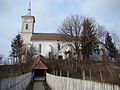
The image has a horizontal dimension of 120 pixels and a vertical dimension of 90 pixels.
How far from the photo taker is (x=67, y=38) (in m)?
43.4

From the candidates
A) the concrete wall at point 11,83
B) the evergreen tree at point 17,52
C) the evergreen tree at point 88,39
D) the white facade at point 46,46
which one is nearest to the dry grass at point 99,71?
the concrete wall at point 11,83

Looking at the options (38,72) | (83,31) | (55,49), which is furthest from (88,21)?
(55,49)

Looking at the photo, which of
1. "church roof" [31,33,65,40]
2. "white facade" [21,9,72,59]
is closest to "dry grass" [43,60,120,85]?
"white facade" [21,9,72,59]

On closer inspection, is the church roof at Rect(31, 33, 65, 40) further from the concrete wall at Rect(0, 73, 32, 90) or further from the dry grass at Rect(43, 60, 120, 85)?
the concrete wall at Rect(0, 73, 32, 90)

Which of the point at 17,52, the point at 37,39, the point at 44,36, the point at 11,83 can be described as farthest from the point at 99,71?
the point at 44,36

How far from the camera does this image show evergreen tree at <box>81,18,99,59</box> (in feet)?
127

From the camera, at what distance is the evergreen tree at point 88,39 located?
38.6 meters

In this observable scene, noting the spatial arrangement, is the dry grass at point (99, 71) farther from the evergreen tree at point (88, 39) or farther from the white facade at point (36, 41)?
the white facade at point (36, 41)

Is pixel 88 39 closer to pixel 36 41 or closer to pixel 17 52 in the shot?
pixel 17 52

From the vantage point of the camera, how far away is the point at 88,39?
126 feet

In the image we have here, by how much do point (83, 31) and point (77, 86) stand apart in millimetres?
33441

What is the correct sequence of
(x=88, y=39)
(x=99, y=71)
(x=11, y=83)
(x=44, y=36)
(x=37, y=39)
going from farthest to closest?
(x=44, y=36), (x=37, y=39), (x=88, y=39), (x=99, y=71), (x=11, y=83)

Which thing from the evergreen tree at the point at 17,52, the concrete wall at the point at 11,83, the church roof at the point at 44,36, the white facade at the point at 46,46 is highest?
the church roof at the point at 44,36

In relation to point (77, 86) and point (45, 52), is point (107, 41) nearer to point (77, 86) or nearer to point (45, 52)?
point (45, 52)
